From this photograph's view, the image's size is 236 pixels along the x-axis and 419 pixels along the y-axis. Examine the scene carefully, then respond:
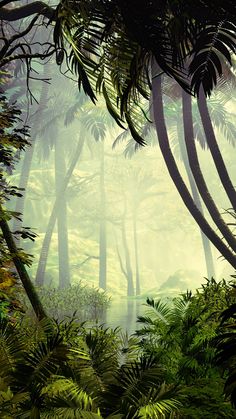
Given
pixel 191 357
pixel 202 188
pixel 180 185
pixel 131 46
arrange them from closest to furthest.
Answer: pixel 131 46, pixel 191 357, pixel 180 185, pixel 202 188

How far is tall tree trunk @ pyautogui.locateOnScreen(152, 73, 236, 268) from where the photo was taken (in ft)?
46.8

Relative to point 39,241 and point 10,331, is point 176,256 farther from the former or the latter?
point 10,331

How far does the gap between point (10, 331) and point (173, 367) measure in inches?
92.5

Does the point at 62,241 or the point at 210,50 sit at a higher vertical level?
the point at 62,241

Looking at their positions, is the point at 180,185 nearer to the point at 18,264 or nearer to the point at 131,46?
Result: the point at 18,264

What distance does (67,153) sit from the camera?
5484cm

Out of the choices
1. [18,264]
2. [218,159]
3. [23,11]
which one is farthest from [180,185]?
[18,264]

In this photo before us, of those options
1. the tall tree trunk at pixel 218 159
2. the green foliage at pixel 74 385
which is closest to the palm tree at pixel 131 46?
the green foliage at pixel 74 385

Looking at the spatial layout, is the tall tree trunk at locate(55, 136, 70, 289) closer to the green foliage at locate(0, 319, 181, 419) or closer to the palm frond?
the palm frond

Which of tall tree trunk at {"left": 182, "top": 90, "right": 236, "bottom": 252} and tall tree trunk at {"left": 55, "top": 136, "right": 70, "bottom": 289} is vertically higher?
tall tree trunk at {"left": 55, "top": 136, "right": 70, "bottom": 289}

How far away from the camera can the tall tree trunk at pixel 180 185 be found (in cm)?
1427

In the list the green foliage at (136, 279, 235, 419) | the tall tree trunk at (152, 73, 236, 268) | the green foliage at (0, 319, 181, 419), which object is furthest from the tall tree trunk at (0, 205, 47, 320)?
the tall tree trunk at (152, 73, 236, 268)

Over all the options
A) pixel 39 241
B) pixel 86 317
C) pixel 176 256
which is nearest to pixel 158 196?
pixel 176 256

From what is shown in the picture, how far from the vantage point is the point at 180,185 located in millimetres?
14969
